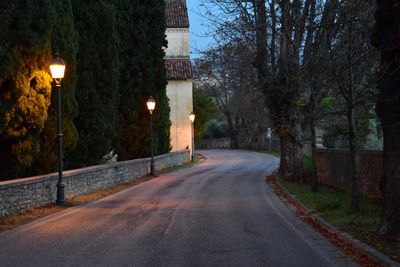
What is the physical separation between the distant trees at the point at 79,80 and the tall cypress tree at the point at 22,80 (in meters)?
0.03

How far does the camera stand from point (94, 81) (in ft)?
87.4

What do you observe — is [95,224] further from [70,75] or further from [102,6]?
[102,6]

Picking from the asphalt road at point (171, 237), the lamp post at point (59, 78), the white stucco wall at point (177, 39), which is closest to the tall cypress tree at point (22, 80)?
the lamp post at point (59, 78)

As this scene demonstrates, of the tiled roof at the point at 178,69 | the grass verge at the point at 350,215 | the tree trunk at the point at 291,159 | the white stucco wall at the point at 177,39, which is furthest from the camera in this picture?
the white stucco wall at the point at 177,39

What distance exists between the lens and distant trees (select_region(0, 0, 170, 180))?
17016 millimetres

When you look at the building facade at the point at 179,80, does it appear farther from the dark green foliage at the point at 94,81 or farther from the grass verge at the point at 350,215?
the grass verge at the point at 350,215

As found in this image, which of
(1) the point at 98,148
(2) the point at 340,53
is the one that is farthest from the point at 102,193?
(2) the point at 340,53

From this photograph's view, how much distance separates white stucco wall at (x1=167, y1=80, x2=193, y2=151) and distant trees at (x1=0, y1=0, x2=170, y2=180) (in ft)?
43.1

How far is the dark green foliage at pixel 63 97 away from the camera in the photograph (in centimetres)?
1988

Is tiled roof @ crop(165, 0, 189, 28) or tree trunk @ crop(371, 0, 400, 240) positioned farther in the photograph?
tiled roof @ crop(165, 0, 189, 28)

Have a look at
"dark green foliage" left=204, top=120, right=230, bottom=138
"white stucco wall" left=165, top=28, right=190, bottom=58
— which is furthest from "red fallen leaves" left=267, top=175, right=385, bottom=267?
"dark green foliage" left=204, top=120, right=230, bottom=138

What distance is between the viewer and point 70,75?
2178cm

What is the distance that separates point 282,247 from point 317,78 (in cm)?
1156

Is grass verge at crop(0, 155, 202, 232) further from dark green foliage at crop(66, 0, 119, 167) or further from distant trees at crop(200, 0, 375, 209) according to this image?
distant trees at crop(200, 0, 375, 209)
